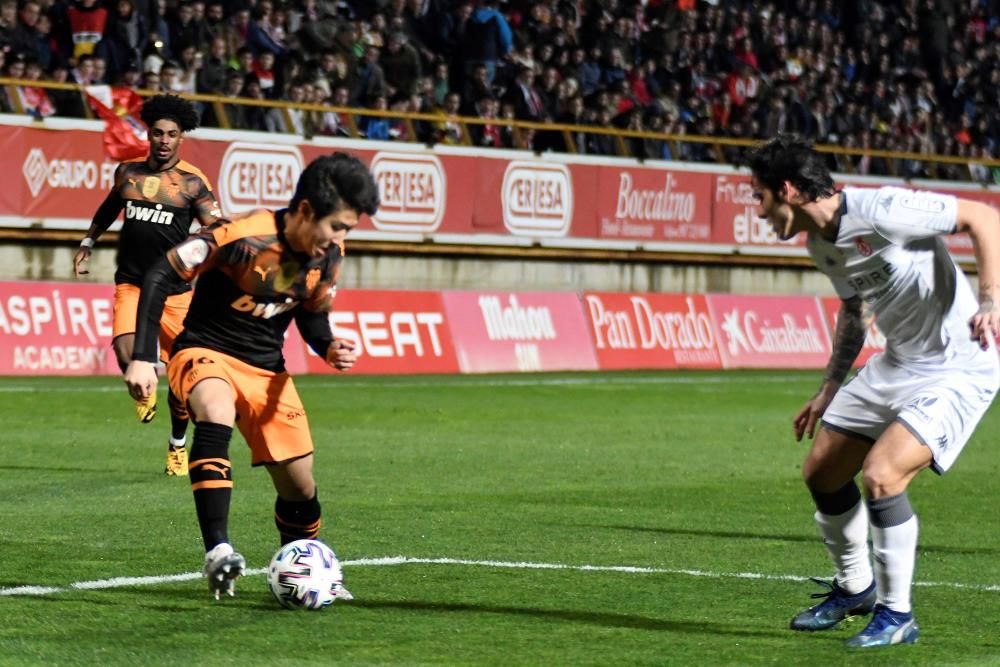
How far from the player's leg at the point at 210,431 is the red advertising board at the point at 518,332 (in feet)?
57.8

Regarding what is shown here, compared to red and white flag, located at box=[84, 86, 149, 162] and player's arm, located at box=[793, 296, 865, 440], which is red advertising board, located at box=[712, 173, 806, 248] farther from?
player's arm, located at box=[793, 296, 865, 440]

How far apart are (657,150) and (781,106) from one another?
134 inches

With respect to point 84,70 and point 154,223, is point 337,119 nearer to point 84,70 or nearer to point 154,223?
point 84,70

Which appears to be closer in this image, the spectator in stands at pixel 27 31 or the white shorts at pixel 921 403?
the white shorts at pixel 921 403

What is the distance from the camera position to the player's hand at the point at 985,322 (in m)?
6.72

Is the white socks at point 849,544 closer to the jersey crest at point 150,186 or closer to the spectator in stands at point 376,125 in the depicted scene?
the jersey crest at point 150,186

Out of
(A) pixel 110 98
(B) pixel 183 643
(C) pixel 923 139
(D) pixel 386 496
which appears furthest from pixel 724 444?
(C) pixel 923 139

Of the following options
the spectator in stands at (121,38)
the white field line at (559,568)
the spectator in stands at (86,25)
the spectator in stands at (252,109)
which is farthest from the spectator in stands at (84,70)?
the white field line at (559,568)

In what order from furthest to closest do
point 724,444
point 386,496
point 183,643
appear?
point 724,444
point 386,496
point 183,643

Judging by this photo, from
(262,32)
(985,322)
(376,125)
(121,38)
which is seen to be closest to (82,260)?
(985,322)

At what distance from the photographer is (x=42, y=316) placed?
2166 cm

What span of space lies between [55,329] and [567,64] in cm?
1078

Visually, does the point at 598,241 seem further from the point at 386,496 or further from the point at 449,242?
the point at 386,496

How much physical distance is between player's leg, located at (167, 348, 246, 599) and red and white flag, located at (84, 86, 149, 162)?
13868 mm
